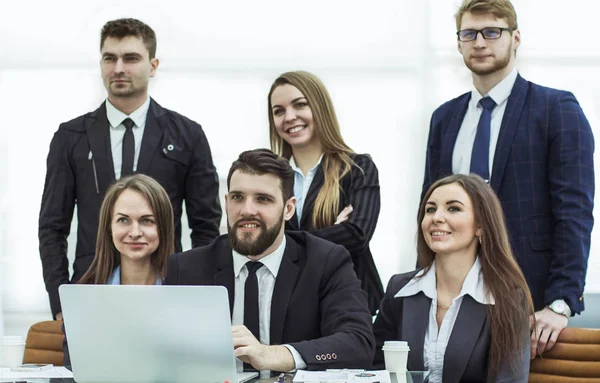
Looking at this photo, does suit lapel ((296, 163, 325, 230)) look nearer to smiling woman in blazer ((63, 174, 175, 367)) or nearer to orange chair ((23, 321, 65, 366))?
smiling woman in blazer ((63, 174, 175, 367))

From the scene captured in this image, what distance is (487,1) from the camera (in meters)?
3.71

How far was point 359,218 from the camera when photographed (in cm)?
366

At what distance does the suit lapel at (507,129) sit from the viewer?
3.69m

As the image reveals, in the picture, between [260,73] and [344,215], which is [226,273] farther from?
[260,73]

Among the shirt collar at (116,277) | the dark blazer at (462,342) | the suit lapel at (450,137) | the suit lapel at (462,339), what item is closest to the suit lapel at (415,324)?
the dark blazer at (462,342)

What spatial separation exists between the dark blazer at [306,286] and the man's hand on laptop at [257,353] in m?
0.33

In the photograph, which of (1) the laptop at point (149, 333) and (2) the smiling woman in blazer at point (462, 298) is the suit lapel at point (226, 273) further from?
(1) the laptop at point (149, 333)

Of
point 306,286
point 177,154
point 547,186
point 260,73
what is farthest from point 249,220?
point 260,73

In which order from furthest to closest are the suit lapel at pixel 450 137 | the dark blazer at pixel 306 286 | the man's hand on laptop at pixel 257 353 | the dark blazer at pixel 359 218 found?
the suit lapel at pixel 450 137, the dark blazer at pixel 359 218, the dark blazer at pixel 306 286, the man's hand on laptop at pixel 257 353

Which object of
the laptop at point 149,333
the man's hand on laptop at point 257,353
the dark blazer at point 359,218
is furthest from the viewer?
the dark blazer at point 359,218

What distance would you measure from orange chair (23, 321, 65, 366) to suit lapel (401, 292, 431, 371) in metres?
1.55

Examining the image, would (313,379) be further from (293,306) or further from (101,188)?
(101,188)

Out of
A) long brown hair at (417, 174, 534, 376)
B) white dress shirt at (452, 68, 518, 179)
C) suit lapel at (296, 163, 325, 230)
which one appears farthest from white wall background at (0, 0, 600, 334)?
long brown hair at (417, 174, 534, 376)

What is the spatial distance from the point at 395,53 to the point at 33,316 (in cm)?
243
